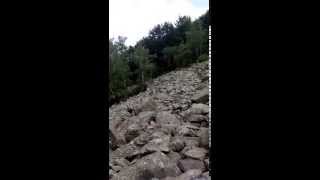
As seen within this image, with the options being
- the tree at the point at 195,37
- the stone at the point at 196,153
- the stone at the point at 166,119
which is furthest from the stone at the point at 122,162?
the tree at the point at 195,37

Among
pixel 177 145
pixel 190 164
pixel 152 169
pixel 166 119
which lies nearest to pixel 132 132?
pixel 166 119

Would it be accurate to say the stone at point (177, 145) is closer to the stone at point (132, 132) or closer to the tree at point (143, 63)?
Result: the stone at point (132, 132)

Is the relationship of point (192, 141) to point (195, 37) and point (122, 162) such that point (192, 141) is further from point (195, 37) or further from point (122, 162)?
point (195, 37)

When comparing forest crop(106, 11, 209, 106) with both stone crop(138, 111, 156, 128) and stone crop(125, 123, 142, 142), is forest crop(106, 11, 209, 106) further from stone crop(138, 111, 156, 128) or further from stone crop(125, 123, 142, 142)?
stone crop(125, 123, 142, 142)

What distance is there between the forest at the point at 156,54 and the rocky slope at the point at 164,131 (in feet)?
0.87

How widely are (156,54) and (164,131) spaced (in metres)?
2.93

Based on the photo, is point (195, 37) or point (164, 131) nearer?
point (164, 131)

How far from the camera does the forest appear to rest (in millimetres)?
7684

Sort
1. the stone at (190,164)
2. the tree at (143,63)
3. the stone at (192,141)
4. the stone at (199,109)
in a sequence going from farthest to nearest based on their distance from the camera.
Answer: the tree at (143,63) < the stone at (199,109) < the stone at (192,141) < the stone at (190,164)

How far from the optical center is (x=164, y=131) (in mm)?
6023

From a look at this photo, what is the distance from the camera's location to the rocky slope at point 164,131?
449cm
